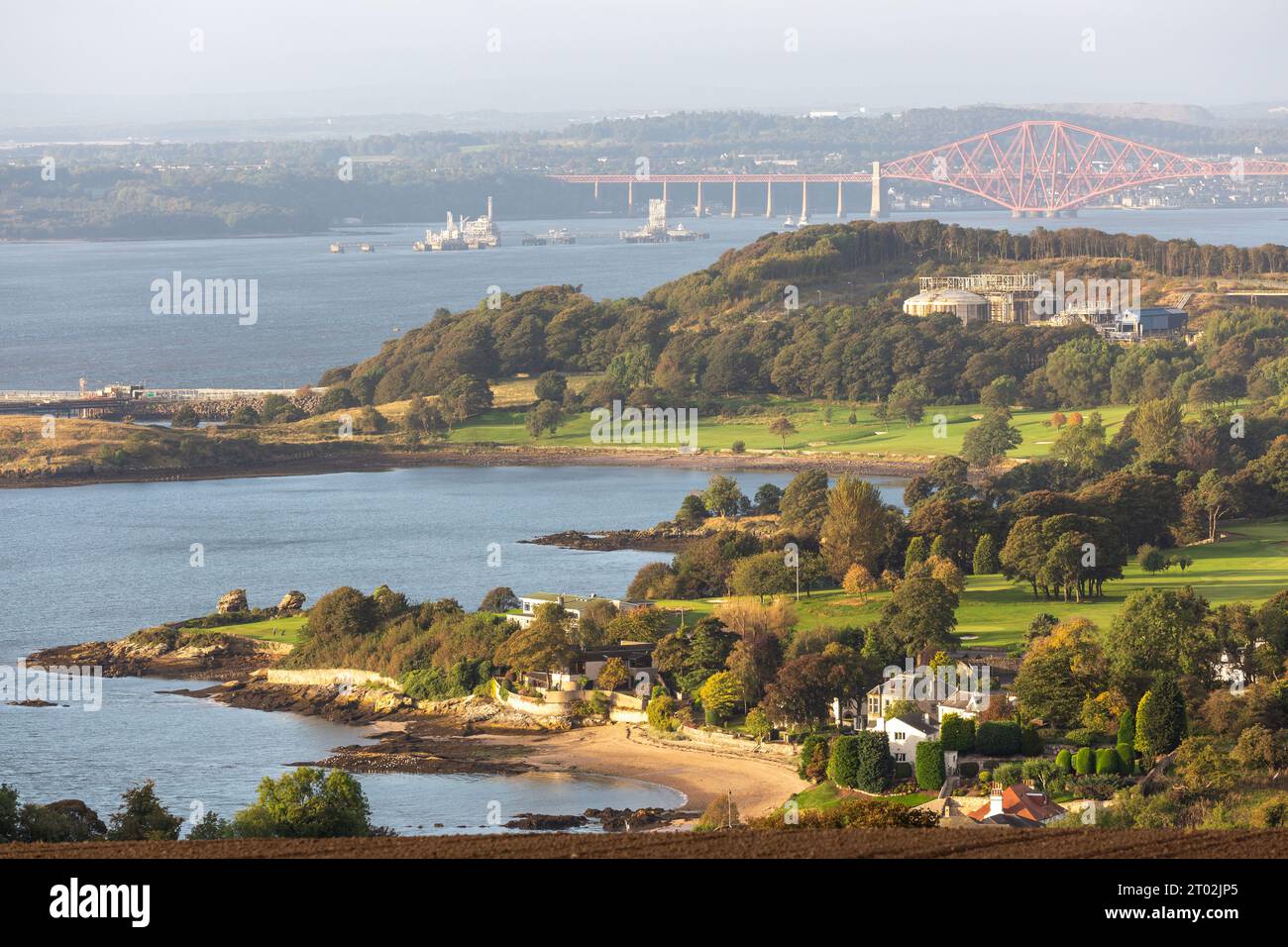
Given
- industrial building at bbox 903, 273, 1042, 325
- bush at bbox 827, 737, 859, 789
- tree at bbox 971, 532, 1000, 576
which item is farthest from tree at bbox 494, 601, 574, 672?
industrial building at bbox 903, 273, 1042, 325

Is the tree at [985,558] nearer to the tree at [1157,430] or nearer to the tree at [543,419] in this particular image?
the tree at [1157,430]

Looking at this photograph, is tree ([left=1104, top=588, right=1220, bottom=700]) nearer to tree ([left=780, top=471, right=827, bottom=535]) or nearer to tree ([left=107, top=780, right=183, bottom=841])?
tree ([left=780, top=471, right=827, bottom=535])

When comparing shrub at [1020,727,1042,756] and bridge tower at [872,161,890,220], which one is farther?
bridge tower at [872,161,890,220]

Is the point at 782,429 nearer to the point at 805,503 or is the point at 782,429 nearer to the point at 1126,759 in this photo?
the point at 805,503

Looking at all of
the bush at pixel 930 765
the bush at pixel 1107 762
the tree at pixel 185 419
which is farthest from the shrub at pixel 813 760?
the tree at pixel 185 419

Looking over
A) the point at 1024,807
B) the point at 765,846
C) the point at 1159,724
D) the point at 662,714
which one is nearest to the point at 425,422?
the point at 662,714

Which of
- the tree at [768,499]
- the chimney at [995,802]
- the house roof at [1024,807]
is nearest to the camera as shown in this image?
the house roof at [1024,807]
